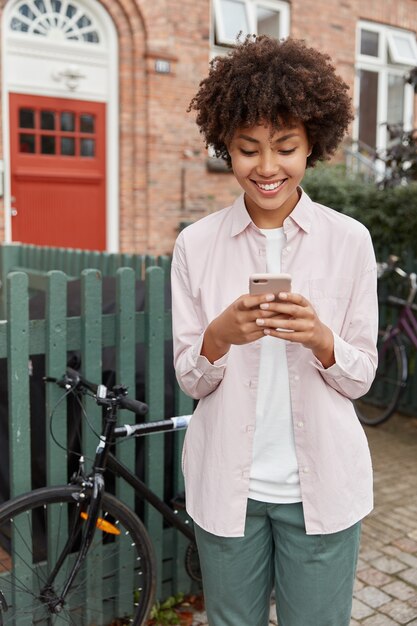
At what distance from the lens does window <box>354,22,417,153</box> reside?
529 inches

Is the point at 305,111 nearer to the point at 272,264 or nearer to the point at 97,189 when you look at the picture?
the point at 272,264

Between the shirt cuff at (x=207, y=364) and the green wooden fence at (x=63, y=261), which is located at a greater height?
the green wooden fence at (x=63, y=261)

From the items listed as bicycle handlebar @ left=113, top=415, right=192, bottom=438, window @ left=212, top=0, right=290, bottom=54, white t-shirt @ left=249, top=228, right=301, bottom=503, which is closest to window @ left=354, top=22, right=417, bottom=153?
window @ left=212, top=0, right=290, bottom=54

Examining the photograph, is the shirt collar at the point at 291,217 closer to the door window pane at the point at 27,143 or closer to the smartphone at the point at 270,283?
the smartphone at the point at 270,283

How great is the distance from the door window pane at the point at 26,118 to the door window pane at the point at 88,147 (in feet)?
2.71

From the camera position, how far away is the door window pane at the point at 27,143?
9581mm

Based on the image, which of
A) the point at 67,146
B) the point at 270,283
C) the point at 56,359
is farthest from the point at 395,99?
the point at 270,283

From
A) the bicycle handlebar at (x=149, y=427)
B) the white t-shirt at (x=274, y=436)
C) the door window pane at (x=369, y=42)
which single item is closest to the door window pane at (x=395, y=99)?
the door window pane at (x=369, y=42)

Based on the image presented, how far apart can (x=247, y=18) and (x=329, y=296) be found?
11192 mm

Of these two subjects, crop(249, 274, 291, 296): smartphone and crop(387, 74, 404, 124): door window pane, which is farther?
crop(387, 74, 404, 124): door window pane

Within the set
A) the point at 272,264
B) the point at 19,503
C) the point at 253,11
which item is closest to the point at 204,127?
the point at 272,264

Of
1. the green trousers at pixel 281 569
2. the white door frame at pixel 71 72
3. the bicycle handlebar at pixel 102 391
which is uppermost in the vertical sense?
the white door frame at pixel 71 72

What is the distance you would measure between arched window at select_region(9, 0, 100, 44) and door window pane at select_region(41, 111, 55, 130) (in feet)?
3.35

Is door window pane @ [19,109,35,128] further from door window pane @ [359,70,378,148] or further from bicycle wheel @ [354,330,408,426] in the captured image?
door window pane @ [359,70,378,148]
